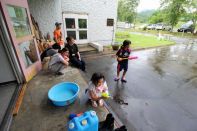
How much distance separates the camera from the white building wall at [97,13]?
6.29m

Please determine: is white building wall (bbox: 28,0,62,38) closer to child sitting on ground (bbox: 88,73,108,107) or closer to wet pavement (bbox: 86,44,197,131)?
wet pavement (bbox: 86,44,197,131)

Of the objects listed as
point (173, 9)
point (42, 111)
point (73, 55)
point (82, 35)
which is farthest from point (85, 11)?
point (173, 9)

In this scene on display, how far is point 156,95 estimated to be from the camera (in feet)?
10.2

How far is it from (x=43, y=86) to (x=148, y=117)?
2399 mm

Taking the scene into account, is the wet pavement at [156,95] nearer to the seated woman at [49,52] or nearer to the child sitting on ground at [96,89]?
the child sitting on ground at [96,89]

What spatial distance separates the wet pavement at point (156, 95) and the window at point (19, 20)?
2427 millimetres

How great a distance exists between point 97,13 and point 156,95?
226 inches

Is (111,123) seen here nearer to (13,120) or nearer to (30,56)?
(13,120)

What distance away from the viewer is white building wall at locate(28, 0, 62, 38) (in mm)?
5445

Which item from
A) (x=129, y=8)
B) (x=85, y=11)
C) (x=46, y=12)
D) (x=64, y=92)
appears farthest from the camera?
(x=129, y=8)

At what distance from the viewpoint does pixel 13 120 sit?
5.80ft

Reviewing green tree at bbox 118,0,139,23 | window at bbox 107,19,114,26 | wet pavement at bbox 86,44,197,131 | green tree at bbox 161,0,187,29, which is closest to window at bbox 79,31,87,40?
window at bbox 107,19,114,26

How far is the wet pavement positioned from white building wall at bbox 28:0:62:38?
2931 millimetres

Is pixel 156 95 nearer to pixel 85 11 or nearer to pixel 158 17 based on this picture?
pixel 85 11
